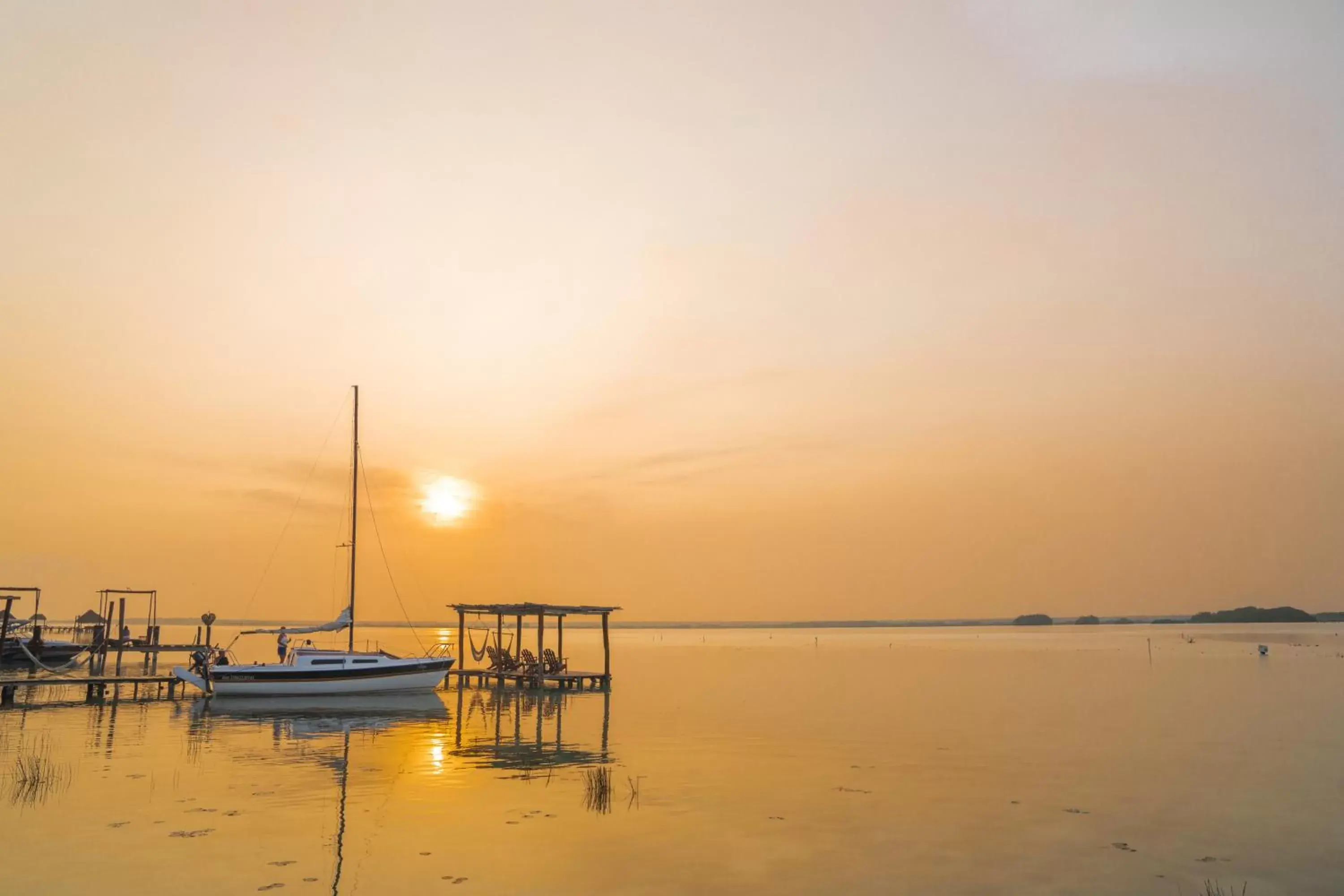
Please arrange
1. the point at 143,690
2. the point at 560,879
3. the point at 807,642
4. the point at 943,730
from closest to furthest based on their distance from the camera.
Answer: the point at 560,879, the point at 943,730, the point at 143,690, the point at 807,642

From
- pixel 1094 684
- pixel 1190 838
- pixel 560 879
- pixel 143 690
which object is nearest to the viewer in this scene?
pixel 560 879

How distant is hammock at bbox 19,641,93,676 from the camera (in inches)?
2109

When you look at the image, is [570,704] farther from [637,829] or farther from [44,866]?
[44,866]

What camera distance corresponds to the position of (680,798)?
23312 millimetres

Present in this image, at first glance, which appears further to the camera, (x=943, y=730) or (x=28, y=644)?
(x=28, y=644)

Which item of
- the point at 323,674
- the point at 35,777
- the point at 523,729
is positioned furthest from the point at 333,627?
the point at 35,777

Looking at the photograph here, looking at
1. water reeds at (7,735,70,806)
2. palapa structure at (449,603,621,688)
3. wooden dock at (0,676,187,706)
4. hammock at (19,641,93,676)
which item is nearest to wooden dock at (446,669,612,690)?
palapa structure at (449,603,621,688)

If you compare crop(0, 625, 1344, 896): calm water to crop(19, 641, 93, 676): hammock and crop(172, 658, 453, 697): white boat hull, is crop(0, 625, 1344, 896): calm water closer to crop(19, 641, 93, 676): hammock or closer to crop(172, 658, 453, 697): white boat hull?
crop(172, 658, 453, 697): white boat hull

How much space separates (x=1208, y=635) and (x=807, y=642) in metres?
75.8

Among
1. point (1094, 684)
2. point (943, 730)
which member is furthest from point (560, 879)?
point (1094, 684)

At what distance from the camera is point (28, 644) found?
6262cm

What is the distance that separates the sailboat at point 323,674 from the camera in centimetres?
4991

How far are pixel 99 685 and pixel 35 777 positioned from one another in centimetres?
3056

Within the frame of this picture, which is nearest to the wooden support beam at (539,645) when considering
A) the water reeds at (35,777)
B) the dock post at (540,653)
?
the dock post at (540,653)
